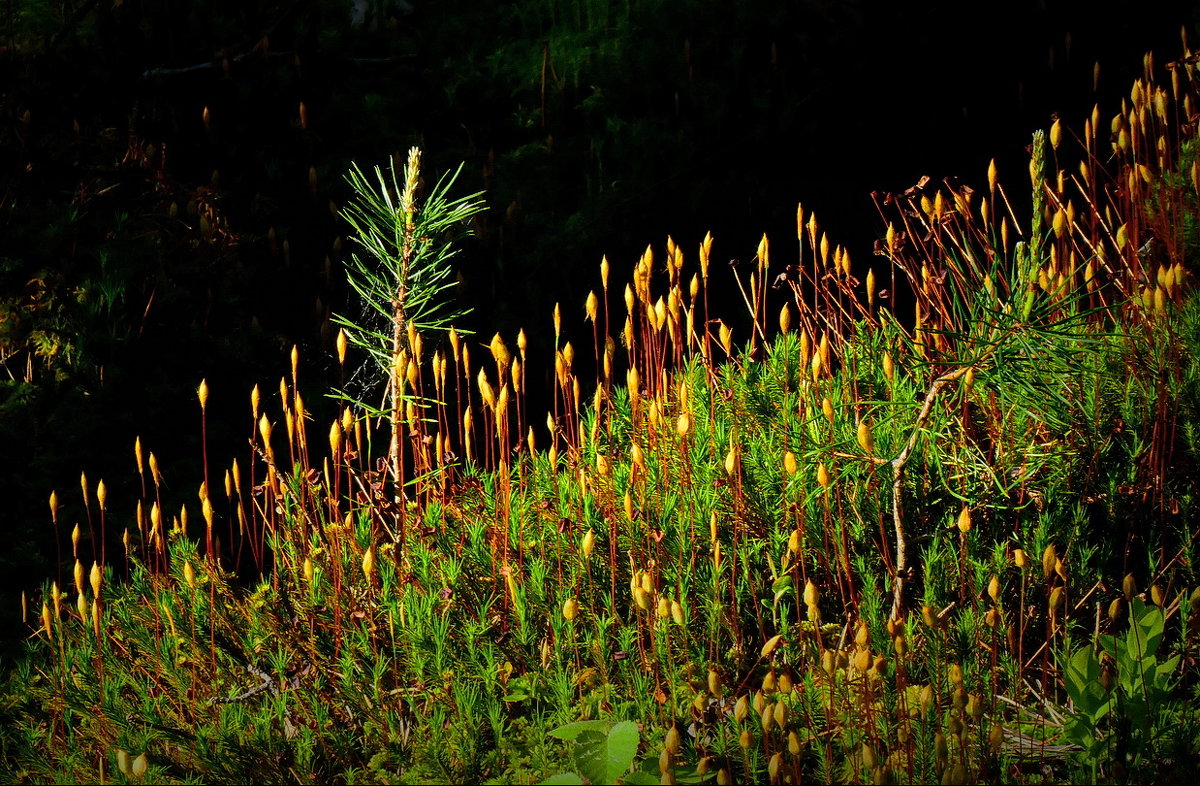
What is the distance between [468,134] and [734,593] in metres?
3.21

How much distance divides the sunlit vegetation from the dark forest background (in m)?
1.02

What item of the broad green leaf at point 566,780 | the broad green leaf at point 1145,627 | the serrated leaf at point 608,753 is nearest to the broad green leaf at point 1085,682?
the broad green leaf at point 1145,627

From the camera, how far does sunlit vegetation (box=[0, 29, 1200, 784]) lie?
2.22 m

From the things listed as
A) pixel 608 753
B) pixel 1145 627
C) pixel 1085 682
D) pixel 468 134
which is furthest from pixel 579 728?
pixel 468 134

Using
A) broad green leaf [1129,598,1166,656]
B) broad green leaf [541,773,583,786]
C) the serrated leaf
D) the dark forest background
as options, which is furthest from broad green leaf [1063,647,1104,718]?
the dark forest background

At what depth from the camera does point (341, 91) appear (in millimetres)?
5160

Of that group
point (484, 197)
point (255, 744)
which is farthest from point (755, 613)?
point (484, 197)

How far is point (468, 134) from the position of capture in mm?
5070

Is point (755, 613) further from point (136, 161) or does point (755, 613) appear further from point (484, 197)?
point (136, 161)

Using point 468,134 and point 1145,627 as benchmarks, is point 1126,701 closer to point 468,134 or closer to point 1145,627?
point 1145,627

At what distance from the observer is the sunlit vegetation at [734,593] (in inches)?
87.4

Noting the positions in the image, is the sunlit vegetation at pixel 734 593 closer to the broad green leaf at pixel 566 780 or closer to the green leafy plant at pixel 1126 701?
the green leafy plant at pixel 1126 701

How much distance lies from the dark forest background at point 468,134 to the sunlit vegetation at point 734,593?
40.2 inches

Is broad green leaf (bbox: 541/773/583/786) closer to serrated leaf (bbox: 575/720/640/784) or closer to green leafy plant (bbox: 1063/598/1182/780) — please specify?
serrated leaf (bbox: 575/720/640/784)
